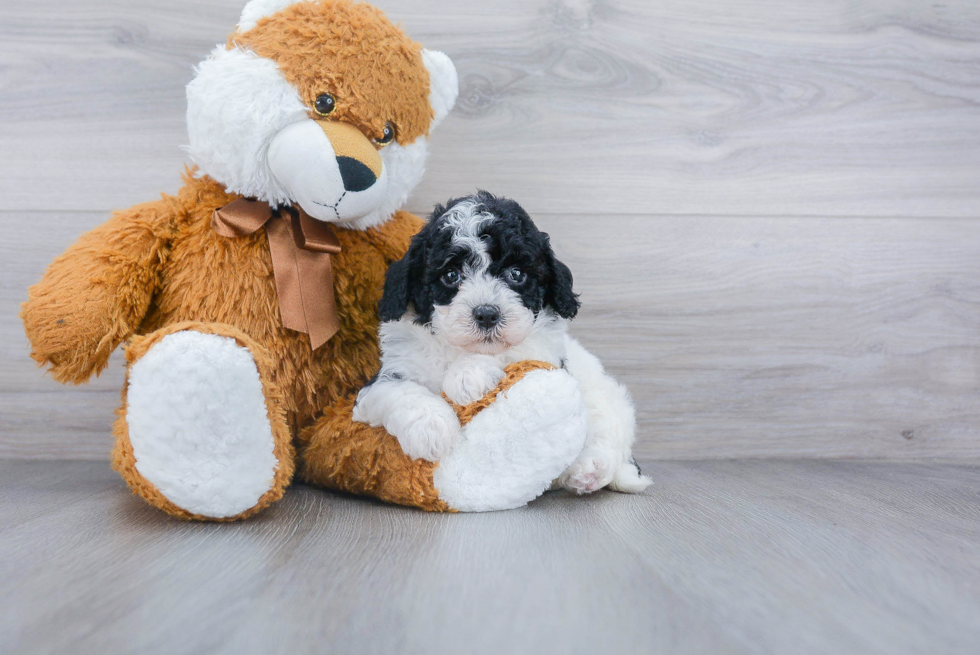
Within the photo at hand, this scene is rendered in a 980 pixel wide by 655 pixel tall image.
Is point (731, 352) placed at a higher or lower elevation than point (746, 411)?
higher

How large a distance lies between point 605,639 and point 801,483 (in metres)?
0.79

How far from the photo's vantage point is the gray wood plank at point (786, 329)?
4.69 ft

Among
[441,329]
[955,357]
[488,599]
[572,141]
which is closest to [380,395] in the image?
[441,329]

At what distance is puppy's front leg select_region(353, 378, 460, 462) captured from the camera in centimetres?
89

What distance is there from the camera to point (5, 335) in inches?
53.7

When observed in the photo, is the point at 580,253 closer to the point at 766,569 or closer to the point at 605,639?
the point at 766,569

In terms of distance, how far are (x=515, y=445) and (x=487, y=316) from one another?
7.0 inches

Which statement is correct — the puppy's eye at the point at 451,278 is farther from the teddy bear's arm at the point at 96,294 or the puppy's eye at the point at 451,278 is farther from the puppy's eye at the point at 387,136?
the teddy bear's arm at the point at 96,294

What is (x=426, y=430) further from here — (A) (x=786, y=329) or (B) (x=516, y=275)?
(A) (x=786, y=329)

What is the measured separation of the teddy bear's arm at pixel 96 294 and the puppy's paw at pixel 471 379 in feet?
1.58

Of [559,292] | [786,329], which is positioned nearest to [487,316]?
[559,292]

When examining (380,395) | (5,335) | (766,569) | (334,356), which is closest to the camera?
(766,569)

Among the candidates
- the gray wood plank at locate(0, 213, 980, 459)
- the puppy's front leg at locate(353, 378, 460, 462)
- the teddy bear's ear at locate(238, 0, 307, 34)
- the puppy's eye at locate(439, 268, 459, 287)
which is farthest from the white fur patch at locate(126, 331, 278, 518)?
the gray wood plank at locate(0, 213, 980, 459)

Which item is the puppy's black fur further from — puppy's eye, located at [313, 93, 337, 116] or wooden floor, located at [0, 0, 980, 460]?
wooden floor, located at [0, 0, 980, 460]
